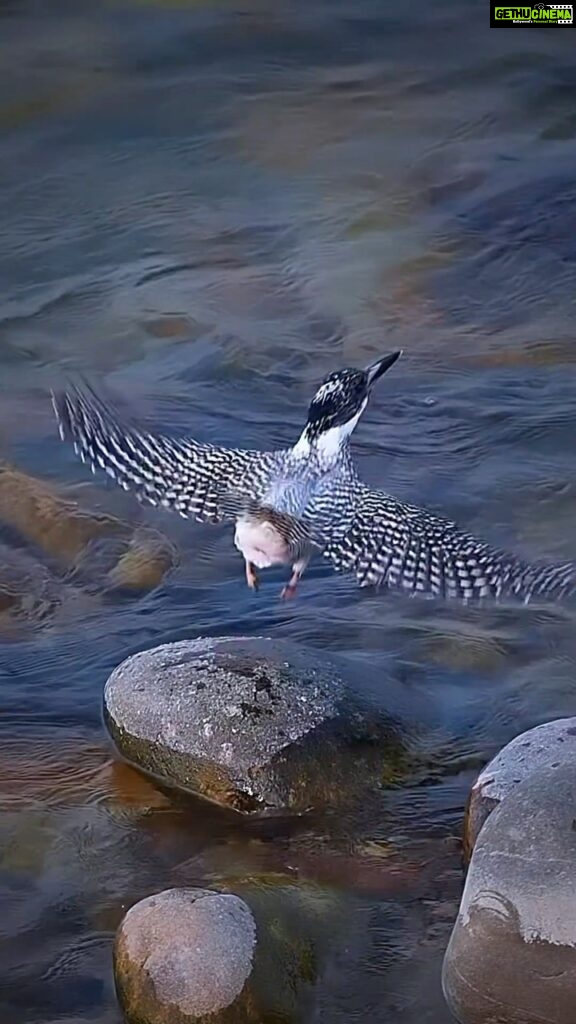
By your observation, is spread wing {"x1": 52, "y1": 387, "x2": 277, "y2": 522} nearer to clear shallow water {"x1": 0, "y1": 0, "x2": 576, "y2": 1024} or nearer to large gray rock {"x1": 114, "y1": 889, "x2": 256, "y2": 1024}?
clear shallow water {"x1": 0, "y1": 0, "x2": 576, "y2": 1024}

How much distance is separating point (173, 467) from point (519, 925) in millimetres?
3175

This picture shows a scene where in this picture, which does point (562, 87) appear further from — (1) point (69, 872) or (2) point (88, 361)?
(1) point (69, 872)

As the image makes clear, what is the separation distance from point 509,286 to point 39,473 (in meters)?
3.47

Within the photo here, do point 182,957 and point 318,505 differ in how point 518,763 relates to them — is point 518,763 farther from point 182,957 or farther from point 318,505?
point 318,505

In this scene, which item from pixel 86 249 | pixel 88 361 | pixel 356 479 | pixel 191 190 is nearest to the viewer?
pixel 356 479

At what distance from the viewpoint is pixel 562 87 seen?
11438mm

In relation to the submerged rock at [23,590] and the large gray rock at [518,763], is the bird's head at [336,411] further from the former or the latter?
the large gray rock at [518,763]

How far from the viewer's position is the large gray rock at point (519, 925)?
3342mm

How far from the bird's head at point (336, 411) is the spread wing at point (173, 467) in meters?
0.23

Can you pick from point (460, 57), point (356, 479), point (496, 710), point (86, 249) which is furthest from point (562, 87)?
point (496, 710)

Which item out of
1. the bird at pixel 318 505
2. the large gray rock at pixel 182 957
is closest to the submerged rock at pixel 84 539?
the bird at pixel 318 505

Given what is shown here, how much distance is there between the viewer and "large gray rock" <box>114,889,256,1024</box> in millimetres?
3336

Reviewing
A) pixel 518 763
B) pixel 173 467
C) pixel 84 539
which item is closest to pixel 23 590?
pixel 84 539

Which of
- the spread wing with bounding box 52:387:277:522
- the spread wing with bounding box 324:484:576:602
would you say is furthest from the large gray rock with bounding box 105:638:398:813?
the spread wing with bounding box 52:387:277:522
